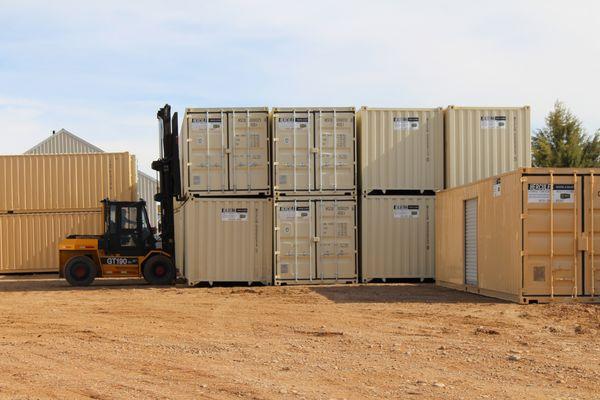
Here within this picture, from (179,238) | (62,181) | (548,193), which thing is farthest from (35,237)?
(548,193)

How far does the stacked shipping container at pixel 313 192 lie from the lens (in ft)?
66.2

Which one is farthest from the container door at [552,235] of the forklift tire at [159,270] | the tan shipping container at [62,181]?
the tan shipping container at [62,181]

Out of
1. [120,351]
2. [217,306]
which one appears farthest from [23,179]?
[120,351]

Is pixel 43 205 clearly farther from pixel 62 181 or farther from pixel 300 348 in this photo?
pixel 300 348

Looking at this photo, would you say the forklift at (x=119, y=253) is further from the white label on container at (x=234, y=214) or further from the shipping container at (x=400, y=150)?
the shipping container at (x=400, y=150)

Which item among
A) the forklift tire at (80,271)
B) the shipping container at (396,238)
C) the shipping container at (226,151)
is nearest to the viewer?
the shipping container at (226,151)

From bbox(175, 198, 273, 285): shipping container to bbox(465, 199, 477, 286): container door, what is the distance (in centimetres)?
503

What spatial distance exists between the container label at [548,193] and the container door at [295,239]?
263 inches

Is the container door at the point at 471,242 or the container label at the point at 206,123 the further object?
the container label at the point at 206,123

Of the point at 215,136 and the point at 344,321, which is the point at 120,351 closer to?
the point at 344,321

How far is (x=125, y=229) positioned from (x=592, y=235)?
11622mm

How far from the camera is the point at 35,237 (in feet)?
88.2

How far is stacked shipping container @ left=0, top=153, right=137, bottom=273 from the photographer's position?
26797mm

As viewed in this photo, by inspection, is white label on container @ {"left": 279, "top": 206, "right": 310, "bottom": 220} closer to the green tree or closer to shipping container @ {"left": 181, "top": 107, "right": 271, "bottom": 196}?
shipping container @ {"left": 181, "top": 107, "right": 271, "bottom": 196}
